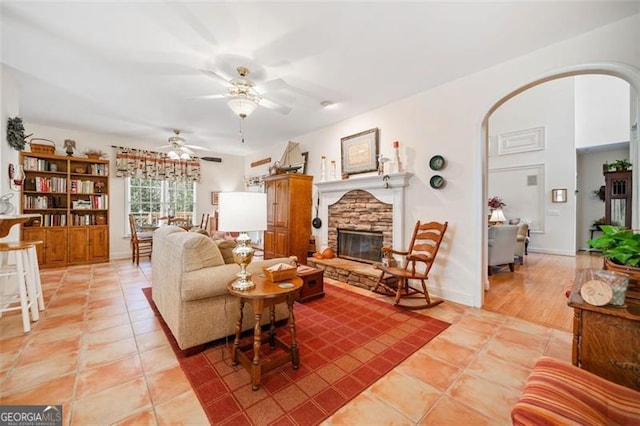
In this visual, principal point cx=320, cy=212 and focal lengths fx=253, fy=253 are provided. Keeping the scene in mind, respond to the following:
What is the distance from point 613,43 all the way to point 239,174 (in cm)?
730

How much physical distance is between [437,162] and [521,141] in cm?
550

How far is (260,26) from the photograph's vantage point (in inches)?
86.0

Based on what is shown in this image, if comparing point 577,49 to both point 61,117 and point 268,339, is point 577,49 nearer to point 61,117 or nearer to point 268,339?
point 268,339

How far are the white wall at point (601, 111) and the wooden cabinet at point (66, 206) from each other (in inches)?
439

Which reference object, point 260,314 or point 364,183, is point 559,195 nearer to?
point 364,183

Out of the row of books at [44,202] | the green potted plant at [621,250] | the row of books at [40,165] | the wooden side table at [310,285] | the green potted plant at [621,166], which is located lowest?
the wooden side table at [310,285]

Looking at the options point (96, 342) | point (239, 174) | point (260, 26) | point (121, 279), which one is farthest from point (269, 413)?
point (239, 174)

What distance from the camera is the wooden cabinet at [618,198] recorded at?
18.7 ft

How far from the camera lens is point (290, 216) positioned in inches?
189

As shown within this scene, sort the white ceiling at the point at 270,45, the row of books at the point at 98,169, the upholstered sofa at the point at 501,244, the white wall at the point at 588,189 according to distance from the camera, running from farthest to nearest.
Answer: the white wall at the point at 588,189 → the row of books at the point at 98,169 → the upholstered sofa at the point at 501,244 → the white ceiling at the point at 270,45

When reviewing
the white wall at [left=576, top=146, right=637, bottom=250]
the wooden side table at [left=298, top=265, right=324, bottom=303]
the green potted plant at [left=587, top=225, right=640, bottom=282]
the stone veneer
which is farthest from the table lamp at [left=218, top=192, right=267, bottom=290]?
the white wall at [left=576, top=146, right=637, bottom=250]

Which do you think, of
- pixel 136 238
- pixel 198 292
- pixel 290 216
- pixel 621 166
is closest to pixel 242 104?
pixel 198 292

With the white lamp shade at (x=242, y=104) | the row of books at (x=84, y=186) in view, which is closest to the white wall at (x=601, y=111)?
the white lamp shade at (x=242, y=104)

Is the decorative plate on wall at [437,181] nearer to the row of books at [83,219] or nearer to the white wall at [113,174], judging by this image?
the white wall at [113,174]
